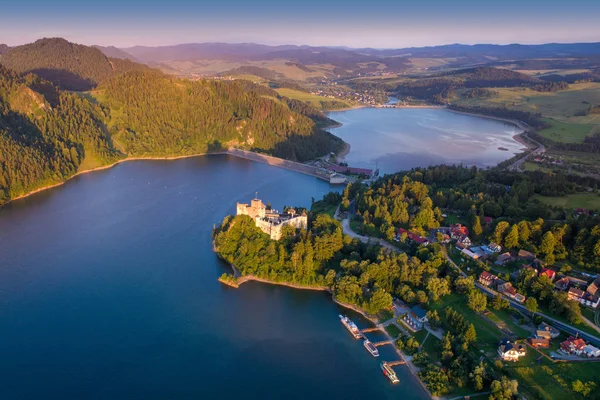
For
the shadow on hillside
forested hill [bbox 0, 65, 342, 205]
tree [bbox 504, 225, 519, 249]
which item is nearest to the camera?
tree [bbox 504, 225, 519, 249]

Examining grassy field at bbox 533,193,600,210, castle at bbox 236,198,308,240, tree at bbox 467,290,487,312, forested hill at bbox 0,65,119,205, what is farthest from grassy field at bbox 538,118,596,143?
forested hill at bbox 0,65,119,205

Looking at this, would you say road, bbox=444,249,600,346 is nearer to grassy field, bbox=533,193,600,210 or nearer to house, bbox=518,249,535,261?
house, bbox=518,249,535,261

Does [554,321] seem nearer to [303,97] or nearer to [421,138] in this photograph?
[421,138]

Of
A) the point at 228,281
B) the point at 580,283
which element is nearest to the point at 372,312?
the point at 228,281

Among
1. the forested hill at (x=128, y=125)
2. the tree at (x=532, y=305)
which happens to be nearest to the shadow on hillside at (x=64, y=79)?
the forested hill at (x=128, y=125)

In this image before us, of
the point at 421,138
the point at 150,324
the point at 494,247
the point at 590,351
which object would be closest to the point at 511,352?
the point at 590,351

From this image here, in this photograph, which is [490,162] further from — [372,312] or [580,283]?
[372,312]

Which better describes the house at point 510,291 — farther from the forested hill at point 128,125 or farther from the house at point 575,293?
the forested hill at point 128,125
